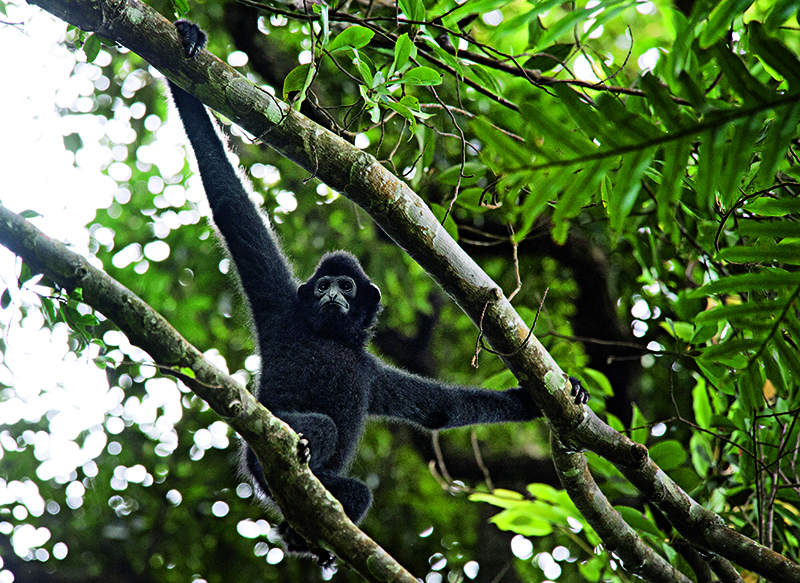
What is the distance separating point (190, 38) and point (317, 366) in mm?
2132

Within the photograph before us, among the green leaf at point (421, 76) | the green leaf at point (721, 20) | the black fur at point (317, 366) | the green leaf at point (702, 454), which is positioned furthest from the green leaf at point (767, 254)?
the green leaf at point (702, 454)

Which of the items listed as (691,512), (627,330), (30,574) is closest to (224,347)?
(30,574)

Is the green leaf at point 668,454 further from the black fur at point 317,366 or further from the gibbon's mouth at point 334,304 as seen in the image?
the gibbon's mouth at point 334,304

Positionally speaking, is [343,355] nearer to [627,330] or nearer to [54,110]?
[54,110]

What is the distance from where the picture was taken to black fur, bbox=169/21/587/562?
12.3 ft

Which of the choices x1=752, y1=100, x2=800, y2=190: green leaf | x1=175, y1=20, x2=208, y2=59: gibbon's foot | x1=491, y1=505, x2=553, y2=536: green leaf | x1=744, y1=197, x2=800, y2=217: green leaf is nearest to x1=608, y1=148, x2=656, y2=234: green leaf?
x1=752, y1=100, x2=800, y2=190: green leaf

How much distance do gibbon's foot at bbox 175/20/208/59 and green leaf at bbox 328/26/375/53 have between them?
57cm

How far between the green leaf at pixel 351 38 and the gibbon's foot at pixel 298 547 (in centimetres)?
265

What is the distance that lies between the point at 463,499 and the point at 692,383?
323 cm

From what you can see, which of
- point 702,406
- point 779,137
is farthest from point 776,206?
point 702,406

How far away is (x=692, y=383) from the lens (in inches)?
285

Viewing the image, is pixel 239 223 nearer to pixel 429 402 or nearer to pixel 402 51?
pixel 402 51

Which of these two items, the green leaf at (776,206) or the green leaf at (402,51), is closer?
the green leaf at (776,206)

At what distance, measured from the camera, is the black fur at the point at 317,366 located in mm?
3744
